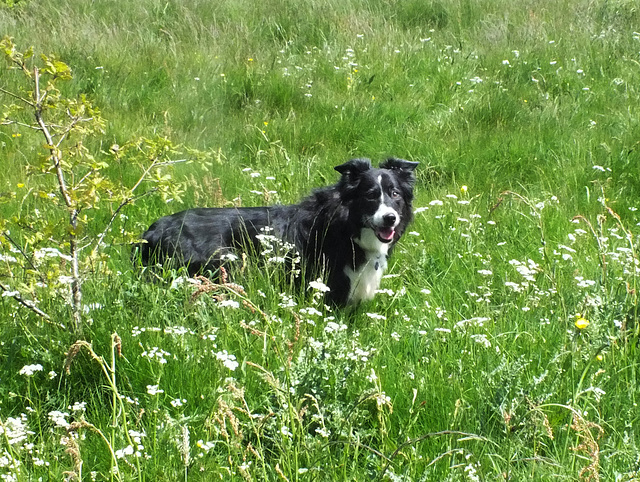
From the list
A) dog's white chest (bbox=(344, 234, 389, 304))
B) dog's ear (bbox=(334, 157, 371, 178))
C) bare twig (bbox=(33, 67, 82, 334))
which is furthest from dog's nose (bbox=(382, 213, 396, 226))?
bare twig (bbox=(33, 67, 82, 334))

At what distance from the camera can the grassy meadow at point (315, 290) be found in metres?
2.16

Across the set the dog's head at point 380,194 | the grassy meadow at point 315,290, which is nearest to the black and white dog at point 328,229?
the dog's head at point 380,194

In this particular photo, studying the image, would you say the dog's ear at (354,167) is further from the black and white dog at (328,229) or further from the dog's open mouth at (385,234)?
the dog's open mouth at (385,234)

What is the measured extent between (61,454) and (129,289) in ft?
3.29

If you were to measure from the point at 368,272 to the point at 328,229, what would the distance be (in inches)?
16.4

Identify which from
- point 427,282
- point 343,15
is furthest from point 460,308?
point 343,15

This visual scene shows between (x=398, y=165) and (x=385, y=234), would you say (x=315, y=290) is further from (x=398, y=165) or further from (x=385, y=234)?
(x=398, y=165)

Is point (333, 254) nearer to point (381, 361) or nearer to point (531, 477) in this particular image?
point (381, 361)

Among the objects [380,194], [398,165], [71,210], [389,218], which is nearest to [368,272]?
[389,218]

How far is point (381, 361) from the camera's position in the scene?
9.55 feet

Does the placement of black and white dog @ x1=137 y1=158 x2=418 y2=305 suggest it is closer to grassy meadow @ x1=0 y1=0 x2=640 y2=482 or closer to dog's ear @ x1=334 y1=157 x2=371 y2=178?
dog's ear @ x1=334 y1=157 x2=371 y2=178

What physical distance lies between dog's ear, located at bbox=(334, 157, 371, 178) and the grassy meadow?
1.74 feet

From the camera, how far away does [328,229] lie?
4.49 metres

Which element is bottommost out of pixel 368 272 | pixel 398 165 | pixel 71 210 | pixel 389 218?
pixel 368 272
